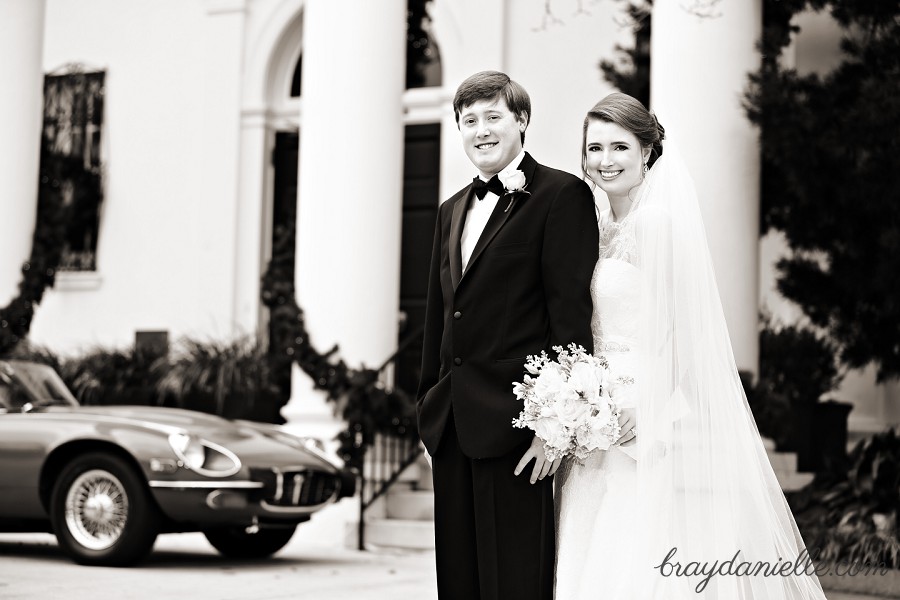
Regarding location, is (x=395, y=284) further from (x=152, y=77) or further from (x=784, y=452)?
(x=152, y=77)

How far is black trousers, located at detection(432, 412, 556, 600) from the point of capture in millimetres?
3986

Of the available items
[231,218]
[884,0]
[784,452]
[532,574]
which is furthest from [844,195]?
[231,218]

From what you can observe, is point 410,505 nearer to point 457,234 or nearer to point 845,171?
point 845,171

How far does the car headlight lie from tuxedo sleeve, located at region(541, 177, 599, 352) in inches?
190

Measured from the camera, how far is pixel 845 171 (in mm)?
8688

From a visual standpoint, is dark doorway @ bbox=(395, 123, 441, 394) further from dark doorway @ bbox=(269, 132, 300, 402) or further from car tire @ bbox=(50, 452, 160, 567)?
car tire @ bbox=(50, 452, 160, 567)

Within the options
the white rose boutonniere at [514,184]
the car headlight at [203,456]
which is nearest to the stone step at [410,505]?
the car headlight at [203,456]

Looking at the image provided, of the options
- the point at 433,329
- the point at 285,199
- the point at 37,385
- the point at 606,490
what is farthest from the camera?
the point at 285,199

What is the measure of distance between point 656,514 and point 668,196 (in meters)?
1.01

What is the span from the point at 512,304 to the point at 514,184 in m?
0.38

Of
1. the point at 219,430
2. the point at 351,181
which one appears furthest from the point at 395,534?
the point at 351,181

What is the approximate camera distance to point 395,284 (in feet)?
36.9

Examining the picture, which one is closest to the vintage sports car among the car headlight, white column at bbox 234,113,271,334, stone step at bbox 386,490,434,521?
the car headlight

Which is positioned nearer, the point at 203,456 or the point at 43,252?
the point at 203,456
